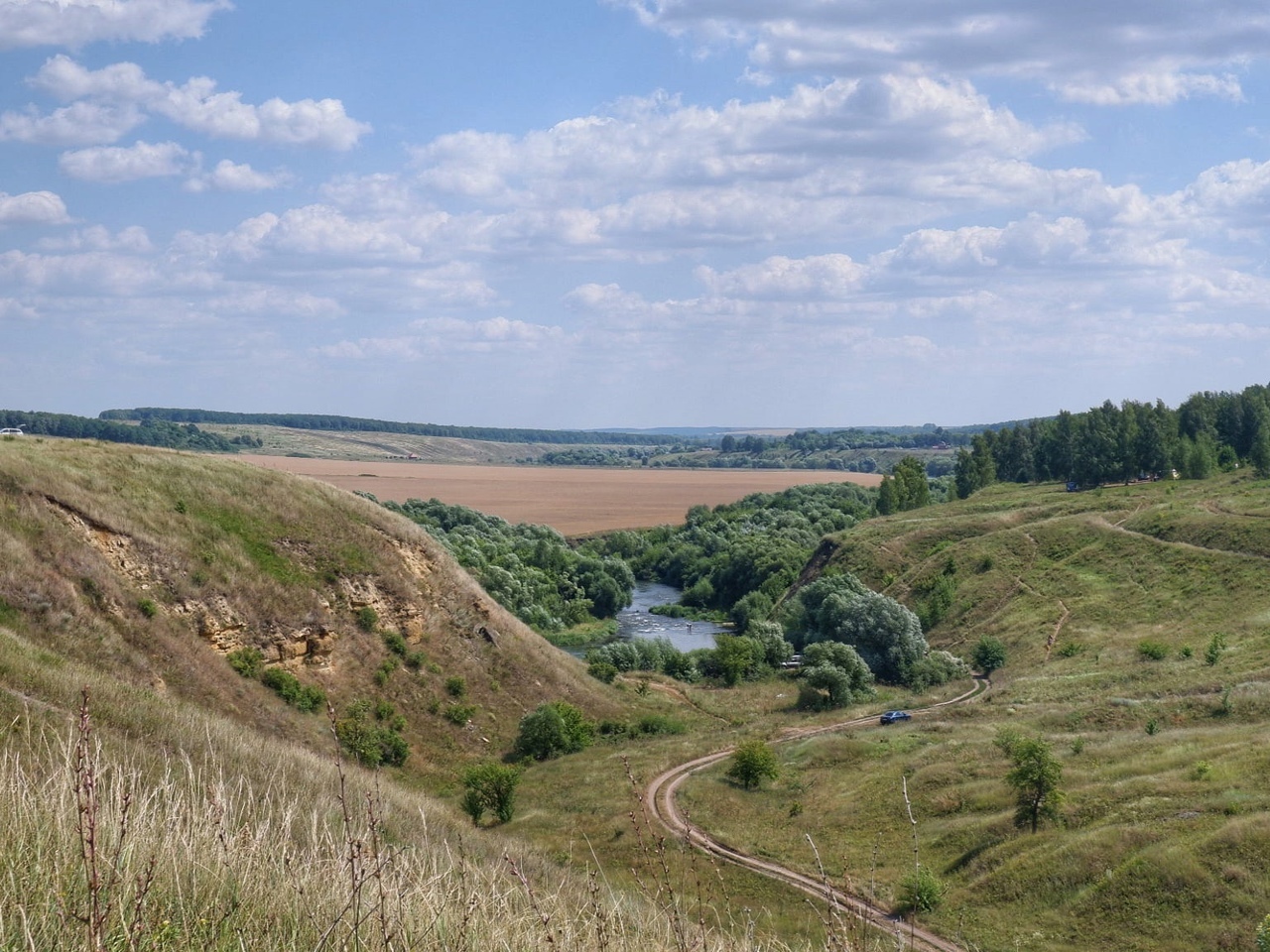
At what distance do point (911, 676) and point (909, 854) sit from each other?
3982 centimetres

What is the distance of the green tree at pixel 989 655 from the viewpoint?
68.9 metres

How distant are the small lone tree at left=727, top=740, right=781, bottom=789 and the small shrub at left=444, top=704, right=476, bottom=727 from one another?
489 inches

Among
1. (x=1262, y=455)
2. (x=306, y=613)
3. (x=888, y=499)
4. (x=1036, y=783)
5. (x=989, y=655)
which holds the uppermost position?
(x=1262, y=455)

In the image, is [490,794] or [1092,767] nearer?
[1092,767]

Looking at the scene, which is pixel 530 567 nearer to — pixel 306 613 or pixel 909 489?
pixel 909 489

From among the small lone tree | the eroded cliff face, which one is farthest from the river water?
the small lone tree

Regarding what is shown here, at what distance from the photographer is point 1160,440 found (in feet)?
348

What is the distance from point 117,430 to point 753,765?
136841 millimetres

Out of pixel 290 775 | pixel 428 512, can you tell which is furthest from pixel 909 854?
pixel 428 512

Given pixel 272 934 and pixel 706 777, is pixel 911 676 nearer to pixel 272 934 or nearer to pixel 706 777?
pixel 706 777

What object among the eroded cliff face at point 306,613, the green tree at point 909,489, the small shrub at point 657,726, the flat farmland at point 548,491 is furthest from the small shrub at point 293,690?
the green tree at point 909,489

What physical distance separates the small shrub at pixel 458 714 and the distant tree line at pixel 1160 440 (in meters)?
79.6

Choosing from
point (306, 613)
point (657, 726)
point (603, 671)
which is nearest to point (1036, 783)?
point (657, 726)

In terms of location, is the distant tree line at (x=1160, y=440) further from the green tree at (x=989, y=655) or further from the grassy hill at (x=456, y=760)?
the green tree at (x=989, y=655)
